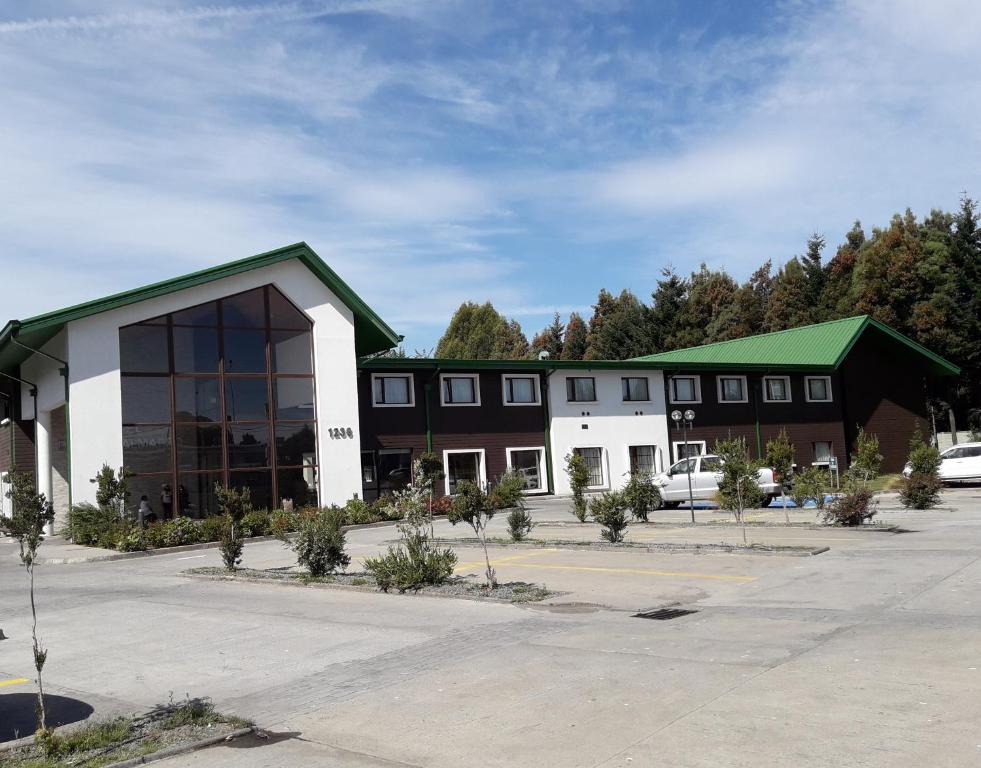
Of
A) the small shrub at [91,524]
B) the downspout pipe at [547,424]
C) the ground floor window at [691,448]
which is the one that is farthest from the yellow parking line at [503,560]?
the ground floor window at [691,448]

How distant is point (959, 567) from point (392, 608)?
27.6 feet

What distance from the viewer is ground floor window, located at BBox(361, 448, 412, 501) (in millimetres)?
35062

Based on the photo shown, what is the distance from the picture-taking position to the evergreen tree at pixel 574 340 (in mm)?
85000

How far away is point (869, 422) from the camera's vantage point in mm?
48375

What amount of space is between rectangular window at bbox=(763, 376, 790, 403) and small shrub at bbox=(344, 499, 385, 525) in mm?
22731

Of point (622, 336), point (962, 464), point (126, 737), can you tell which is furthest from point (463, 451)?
point (622, 336)

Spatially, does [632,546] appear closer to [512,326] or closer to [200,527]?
[200,527]

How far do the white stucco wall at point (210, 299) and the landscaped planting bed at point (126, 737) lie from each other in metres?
22.2

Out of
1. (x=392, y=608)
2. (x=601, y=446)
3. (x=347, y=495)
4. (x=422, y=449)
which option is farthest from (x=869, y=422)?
(x=392, y=608)

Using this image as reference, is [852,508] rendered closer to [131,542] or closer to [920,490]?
[920,490]

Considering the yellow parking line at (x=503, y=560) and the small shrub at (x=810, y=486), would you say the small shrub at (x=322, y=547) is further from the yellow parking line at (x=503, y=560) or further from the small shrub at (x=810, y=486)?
the small shrub at (x=810, y=486)

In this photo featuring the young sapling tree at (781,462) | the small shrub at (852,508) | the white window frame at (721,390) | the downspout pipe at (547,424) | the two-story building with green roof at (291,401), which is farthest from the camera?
the white window frame at (721,390)

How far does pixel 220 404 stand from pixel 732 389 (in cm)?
2463

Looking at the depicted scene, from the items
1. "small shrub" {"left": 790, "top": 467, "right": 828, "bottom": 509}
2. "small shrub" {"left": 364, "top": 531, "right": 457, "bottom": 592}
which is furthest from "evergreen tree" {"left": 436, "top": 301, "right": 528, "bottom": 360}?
"small shrub" {"left": 364, "top": 531, "right": 457, "bottom": 592}
